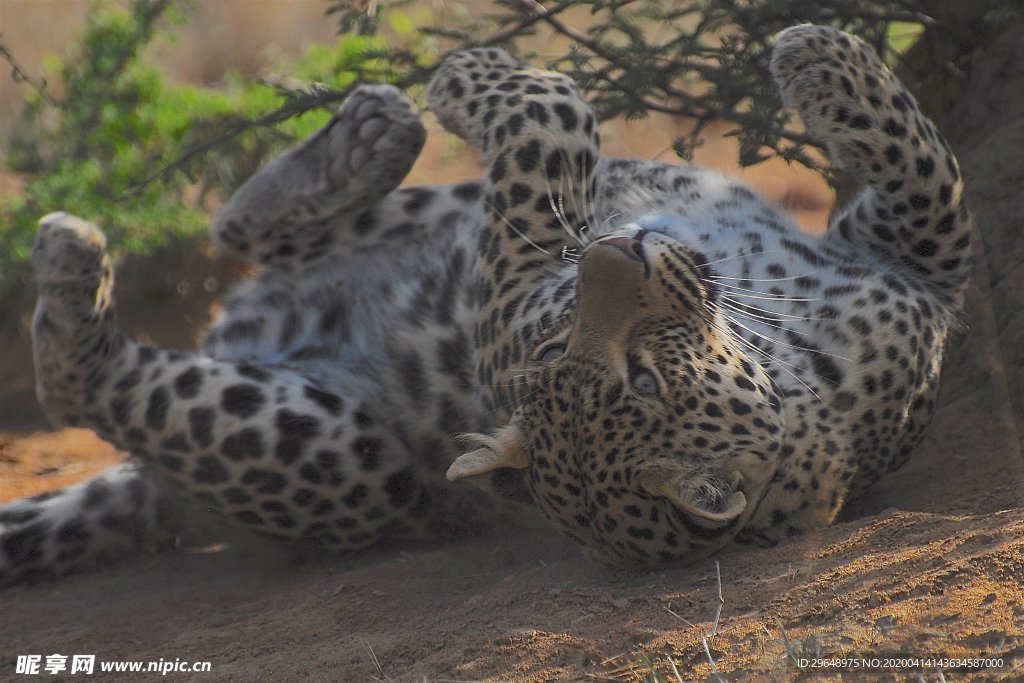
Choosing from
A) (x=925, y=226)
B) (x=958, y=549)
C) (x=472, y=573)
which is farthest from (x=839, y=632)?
(x=925, y=226)

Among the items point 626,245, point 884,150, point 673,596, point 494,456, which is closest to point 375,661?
point 494,456

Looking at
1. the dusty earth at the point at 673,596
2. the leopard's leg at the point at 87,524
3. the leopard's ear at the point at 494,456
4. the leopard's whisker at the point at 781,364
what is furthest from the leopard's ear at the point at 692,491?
the leopard's leg at the point at 87,524

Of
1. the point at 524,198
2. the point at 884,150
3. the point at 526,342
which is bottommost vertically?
the point at 526,342

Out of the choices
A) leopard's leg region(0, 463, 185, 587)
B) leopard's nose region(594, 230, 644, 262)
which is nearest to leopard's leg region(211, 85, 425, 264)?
leopard's leg region(0, 463, 185, 587)

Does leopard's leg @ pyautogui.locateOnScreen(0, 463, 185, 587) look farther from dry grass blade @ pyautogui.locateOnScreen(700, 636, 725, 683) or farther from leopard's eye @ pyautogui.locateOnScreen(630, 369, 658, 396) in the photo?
dry grass blade @ pyautogui.locateOnScreen(700, 636, 725, 683)

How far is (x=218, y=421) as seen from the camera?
478 cm

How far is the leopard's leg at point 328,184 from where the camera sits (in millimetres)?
5512

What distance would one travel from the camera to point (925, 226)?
461 centimetres

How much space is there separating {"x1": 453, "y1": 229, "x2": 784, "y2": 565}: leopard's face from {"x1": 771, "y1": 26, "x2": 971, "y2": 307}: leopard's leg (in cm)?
111

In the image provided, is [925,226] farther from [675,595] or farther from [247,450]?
[247,450]

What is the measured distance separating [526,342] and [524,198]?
0.70 meters

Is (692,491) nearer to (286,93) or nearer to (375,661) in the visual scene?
(375,661)

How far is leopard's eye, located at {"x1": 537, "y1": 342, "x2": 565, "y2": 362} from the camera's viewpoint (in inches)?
153

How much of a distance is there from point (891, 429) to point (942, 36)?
2.40m
